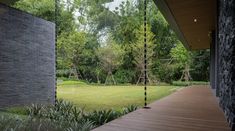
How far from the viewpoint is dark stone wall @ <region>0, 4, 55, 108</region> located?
18.2ft

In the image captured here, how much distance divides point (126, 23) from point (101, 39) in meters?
2.93

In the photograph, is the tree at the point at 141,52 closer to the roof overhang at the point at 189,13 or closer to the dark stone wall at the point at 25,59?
the roof overhang at the point at 189,13

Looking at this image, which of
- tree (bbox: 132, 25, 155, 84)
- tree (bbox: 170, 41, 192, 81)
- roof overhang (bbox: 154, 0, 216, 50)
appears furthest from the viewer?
tree (bbox: 132, 25, 155, 84)

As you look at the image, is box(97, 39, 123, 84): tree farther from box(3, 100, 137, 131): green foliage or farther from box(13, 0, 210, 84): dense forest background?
box(3, 100, 137, 131): green foliage

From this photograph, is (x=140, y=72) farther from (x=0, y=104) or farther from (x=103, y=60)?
(x=0, y=104)

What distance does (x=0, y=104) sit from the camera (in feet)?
17.5

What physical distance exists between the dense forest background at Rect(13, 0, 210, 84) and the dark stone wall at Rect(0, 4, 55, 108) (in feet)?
35.2

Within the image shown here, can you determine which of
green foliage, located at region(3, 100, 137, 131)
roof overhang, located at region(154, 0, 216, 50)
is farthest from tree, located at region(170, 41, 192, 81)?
green foliage, located at region(3, 100, 137, 131)

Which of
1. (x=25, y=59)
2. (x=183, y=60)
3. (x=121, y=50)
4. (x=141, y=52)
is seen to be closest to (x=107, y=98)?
(x=25, y=59)

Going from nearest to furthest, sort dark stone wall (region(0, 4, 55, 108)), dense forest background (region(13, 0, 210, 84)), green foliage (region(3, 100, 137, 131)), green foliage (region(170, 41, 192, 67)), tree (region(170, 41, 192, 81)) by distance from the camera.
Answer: green foliage (region(3, 100, 137, 131)) < dark stone wall (region(0, 4, 55, 108)) < tree (region(170, 41, 192, 81)) < green foliage (region(170, 41, 192, 67)) < dense forest background (region(13, 0, 210, 84))

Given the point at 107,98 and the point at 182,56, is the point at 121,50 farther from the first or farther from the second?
the point at 107,98

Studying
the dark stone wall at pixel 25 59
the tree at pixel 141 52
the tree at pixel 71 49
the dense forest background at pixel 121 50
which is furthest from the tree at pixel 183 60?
the dark stone wall at pixel 25 59

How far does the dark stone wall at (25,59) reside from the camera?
554cm

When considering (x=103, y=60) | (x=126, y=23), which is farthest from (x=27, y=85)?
(x=126, y=23)
